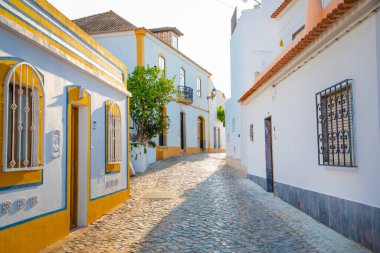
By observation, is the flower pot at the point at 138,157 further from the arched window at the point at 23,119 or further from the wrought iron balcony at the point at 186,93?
the arched window at the point at 23,119

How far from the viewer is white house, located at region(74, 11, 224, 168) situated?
61.6ft

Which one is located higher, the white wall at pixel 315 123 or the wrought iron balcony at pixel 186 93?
the wrought iron balcony at pixel 186 93

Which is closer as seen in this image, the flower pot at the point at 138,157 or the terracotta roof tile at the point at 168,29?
the flower pot at the point at 138,157

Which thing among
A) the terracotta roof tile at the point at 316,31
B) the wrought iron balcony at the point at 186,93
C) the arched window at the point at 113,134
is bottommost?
the arched window at the point at 113,134

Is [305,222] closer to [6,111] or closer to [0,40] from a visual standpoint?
[6,111]

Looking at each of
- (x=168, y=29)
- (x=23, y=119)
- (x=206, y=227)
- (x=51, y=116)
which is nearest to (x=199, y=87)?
(x=168, y=29)

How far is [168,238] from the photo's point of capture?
559cm

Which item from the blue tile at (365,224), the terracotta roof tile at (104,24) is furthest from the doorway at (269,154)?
the terracotta roof tile at (104,24)

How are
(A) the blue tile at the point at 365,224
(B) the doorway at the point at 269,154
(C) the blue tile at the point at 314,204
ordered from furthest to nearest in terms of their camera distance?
(B) the doorway at the point at 269,154 → (C) the blue tile at the point at 314,204 → (A) the blue tile at the point at 365,224

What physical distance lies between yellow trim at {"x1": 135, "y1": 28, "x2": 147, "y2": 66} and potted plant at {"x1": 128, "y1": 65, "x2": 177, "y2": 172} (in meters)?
3.09

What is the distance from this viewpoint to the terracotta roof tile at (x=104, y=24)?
19.3 m

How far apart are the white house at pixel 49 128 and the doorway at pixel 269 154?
4654 mm

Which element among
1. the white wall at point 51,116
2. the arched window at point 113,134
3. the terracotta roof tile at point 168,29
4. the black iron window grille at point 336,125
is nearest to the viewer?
the white wall at point 51,116

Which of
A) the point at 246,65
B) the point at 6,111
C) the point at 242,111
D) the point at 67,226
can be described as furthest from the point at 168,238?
the point at 246,65
